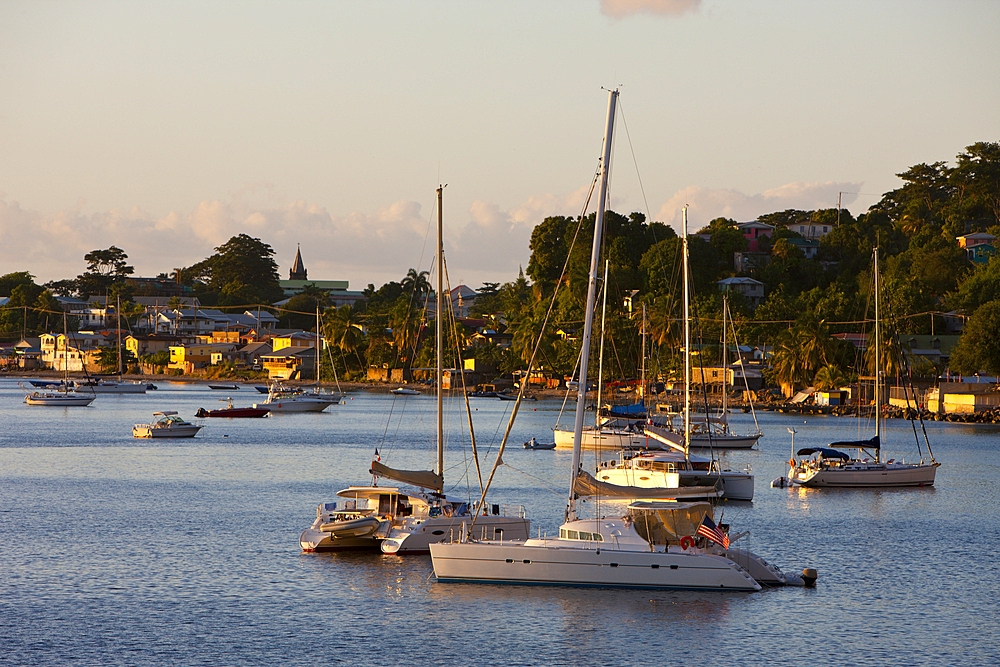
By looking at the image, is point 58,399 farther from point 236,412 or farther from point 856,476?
point 856,476

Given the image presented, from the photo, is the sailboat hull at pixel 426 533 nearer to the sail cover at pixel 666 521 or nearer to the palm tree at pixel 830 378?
the sail cover at pixel 666 521

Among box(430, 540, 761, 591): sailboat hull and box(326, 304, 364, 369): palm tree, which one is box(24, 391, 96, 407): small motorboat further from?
box(430, 540, 761, 591): sailboat hull

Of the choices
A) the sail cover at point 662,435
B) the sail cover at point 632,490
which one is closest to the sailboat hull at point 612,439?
the sail cover at point 662,435

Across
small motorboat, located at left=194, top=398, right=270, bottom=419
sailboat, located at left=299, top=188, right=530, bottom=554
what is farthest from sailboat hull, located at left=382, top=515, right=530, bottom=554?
small motorboat, located at left=194, top=398, right=270, bottom=419

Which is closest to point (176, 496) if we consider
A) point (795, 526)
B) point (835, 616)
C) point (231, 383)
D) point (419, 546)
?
point (419, 546)

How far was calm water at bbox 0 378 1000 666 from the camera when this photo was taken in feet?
88.6

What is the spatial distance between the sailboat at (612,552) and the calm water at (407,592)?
498mm

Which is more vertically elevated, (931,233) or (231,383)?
(931,233)

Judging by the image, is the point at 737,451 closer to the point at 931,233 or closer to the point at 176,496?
the point at 176,496

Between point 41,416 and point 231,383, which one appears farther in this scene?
point 231,383

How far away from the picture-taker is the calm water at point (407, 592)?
27000 mm

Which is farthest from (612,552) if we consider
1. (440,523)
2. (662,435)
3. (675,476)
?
(662,435)

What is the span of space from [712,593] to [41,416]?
106 m

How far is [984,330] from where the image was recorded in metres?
116
